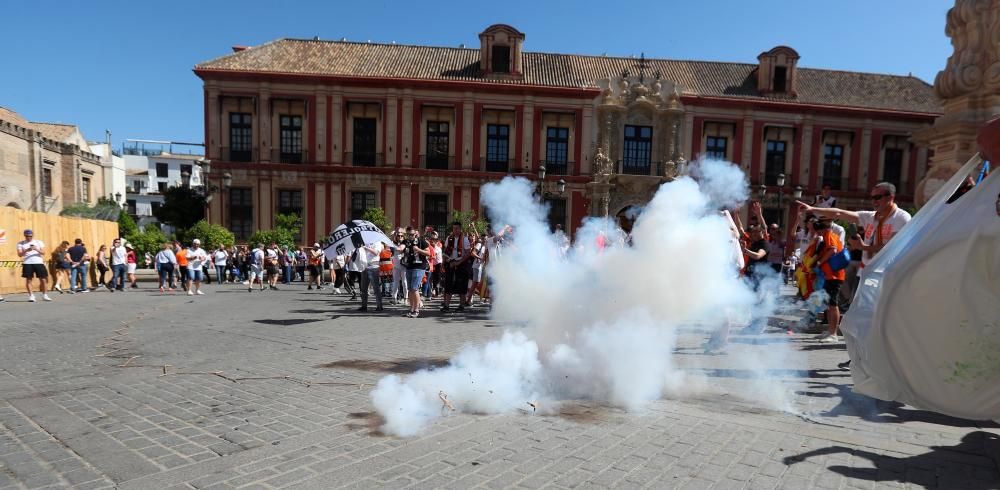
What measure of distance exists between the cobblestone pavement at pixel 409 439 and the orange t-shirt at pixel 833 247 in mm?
1351

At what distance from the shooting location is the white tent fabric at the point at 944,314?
267cm

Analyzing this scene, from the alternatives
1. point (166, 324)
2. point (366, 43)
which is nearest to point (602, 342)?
point (166, 324)

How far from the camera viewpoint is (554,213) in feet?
99.5

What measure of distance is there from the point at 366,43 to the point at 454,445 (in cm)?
3392

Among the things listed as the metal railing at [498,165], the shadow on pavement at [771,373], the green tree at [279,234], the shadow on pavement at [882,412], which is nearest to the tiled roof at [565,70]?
the metal railing at [498,165]

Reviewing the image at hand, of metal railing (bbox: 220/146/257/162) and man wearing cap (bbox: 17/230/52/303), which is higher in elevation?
metal railing (bbox: 220/146/257/162)

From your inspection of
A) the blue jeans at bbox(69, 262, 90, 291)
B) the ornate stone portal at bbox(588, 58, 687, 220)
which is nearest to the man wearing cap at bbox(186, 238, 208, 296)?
the blue jeans at bbox(69, 262, 90, 291)

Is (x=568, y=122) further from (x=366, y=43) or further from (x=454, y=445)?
(x=454, y=445)

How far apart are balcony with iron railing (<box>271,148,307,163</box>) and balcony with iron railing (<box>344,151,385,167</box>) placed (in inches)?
104

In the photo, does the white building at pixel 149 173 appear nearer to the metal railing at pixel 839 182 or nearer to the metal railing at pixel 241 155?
the metal railing at pixel 241 155

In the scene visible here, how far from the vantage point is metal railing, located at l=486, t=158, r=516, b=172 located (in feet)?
100

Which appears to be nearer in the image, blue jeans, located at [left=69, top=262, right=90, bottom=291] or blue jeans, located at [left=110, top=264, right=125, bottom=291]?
blue jeans, located at [left=69, top=262, right=90, bottom=291]

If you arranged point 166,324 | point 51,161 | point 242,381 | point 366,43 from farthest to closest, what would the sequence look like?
point 51,161 < point 366,43 < point 166,324 < point 242,381

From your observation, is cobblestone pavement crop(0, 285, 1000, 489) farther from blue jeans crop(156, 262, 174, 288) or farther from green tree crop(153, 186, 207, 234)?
green tree crop(153, 186, 207, 234)
